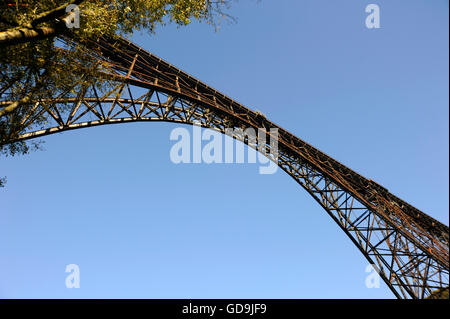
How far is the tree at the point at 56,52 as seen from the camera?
287 inches

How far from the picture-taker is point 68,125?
1040 centimetres

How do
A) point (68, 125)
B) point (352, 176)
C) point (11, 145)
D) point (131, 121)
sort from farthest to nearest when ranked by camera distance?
1. point (352, 176)
2. point (131, 121)
3. point (68, 125)
4. point (11, 145)

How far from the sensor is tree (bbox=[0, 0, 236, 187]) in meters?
7.30

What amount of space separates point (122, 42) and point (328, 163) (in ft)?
59.9

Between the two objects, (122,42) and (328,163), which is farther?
(328,163)

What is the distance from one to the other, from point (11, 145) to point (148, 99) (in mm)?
7083

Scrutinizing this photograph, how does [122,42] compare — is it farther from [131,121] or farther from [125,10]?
[125,10]

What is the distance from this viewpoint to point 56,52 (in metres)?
8.52
